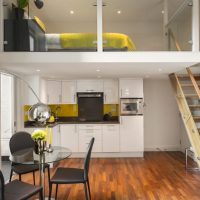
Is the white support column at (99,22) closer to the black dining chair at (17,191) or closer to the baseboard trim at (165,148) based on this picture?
the black dining chair at (17,191)

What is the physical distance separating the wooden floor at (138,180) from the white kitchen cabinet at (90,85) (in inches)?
76.2

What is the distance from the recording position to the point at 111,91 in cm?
637

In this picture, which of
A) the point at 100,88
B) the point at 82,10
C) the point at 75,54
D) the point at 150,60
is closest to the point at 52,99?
the point at 100,88

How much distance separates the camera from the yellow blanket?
3808mm

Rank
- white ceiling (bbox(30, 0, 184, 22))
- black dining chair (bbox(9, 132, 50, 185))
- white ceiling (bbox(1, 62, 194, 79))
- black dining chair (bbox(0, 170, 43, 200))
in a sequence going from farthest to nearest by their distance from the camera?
white ceiling (bbox(30, 0, 184, 22)) < white ceiling (bbox(1, 62, 194, 79)) < black dining chair (bbox(9, 132, 50, 185)) < black dining chair (bbox(0, 170, 43, 200))

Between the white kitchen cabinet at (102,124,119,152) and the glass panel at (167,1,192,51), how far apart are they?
2715mm

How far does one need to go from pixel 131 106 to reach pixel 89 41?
2.77m

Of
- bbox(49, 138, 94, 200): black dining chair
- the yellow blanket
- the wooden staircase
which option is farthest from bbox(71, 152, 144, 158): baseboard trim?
the yellow blanket

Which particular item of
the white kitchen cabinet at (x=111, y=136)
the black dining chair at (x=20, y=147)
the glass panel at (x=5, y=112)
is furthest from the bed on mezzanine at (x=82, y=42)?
the white kitchen cabinet at (x=111, y=136)

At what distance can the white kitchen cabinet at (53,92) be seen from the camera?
249 inches

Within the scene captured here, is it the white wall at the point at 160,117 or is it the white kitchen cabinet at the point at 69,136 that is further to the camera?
the white wall at the point at 160,117

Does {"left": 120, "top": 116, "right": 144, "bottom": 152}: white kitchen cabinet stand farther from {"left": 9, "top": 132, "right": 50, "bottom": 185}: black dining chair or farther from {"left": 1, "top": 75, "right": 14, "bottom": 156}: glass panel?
{"left": 1, "top": 75, "right": 14, "bottom": 156}: glass panel

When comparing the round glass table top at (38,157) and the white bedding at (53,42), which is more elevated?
the white bedding at (53,42)

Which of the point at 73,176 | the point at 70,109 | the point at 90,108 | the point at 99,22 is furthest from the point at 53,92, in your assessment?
the point at 73,176
